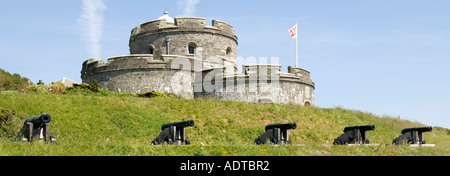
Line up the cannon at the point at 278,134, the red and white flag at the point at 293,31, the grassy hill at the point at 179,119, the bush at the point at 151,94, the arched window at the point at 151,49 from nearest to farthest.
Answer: the cannon at the point at 278,134, the grassy hill at the point at 179,119, the bush at the point at 151,94, the arched window at the point at 151,49, the red and white flag at the point at 293,31

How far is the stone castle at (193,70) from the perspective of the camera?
29609 millimetres

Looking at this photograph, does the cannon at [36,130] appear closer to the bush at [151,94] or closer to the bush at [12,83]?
the bush at [151,94]

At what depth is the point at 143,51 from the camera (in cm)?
3519

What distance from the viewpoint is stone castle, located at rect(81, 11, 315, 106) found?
29609mm

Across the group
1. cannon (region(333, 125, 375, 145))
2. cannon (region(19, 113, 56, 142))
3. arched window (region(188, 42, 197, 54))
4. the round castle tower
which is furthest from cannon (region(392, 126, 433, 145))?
arched window (region(188, 42, 197, 54))

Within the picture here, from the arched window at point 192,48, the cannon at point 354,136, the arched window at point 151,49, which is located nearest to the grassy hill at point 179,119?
the cannon at point 354,136

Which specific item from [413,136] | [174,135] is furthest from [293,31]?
[174,135]

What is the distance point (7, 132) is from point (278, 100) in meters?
15.7

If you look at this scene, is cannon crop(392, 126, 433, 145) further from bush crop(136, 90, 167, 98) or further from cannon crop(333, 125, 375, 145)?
→ bush crop(136, 90, 167, 98)
